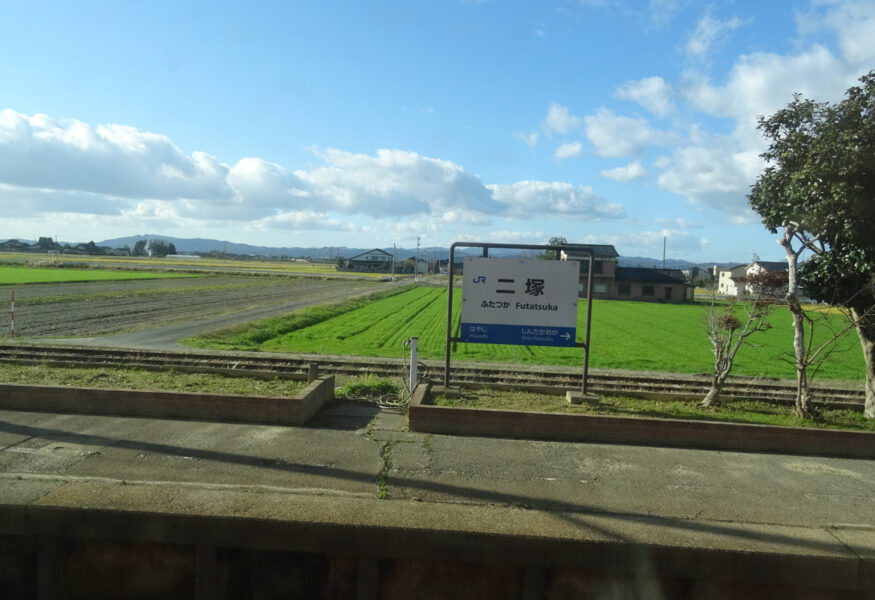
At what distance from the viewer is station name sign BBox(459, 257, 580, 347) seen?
29.1 feet

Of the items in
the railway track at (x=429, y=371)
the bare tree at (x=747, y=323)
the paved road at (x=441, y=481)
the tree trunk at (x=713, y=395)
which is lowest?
the railway track at (x=429, y=371)

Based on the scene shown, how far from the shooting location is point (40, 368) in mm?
10008

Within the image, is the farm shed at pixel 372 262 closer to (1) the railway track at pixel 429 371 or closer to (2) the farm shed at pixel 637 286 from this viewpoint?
(2) the farm shed at pixel 637 286

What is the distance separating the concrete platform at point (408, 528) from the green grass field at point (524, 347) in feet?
24.5

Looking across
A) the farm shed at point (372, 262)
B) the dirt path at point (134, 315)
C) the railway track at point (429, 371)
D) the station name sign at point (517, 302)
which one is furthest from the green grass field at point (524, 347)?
the farm shed at point (372, 262)

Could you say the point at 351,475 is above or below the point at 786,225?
below

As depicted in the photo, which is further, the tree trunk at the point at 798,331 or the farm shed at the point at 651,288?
the farm shed at the point at 651,288

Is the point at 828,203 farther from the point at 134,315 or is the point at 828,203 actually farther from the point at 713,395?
the point at 134,315

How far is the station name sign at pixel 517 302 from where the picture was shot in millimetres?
8883

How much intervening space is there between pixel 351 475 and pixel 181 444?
6.97ft

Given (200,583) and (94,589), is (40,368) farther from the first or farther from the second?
(200,583)

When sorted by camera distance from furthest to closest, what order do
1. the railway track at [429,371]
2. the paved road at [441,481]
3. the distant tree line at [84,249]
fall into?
the distant tree line at [84,249] → the railway track at [429,371] → the paved road at [441,481]

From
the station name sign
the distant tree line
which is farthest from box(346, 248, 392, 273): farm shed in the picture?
the station name sign

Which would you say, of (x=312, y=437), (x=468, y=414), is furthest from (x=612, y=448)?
(x=312, y=437)
